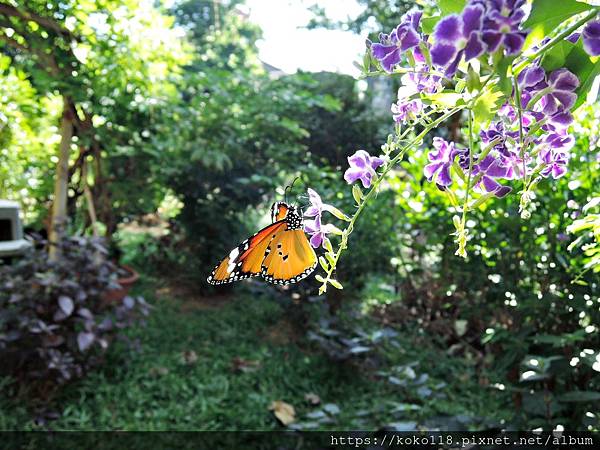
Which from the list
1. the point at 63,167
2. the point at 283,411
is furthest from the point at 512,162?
the point at 63,167

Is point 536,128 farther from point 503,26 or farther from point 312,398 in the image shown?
point 312,398

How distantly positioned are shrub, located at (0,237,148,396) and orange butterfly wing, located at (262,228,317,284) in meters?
1.69

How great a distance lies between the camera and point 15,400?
7.39ft

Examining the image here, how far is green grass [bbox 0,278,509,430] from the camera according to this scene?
2.23 m

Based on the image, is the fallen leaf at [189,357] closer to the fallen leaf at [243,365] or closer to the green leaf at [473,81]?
the fallen leaf at [243,365]

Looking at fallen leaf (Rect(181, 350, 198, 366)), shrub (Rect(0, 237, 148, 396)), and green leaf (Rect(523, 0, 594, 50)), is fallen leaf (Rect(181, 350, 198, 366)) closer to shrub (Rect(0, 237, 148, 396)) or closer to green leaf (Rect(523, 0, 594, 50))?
shrub (Rect(0, 237, 148, 396))

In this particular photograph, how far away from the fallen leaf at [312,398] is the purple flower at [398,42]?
7.36ft

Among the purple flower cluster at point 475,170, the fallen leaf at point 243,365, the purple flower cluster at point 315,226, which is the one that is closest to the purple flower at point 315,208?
the purple flower cluster at point 315,226

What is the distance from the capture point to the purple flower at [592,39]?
426 millimetres

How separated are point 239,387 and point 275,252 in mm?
1876

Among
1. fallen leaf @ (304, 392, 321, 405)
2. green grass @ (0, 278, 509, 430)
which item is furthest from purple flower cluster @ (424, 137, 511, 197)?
fallen leaf @ (304, 392, 321, 405)

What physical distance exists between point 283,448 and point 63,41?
2.41 m

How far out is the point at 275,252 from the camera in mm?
952

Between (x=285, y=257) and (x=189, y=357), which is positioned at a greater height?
(x=285, y=257)
